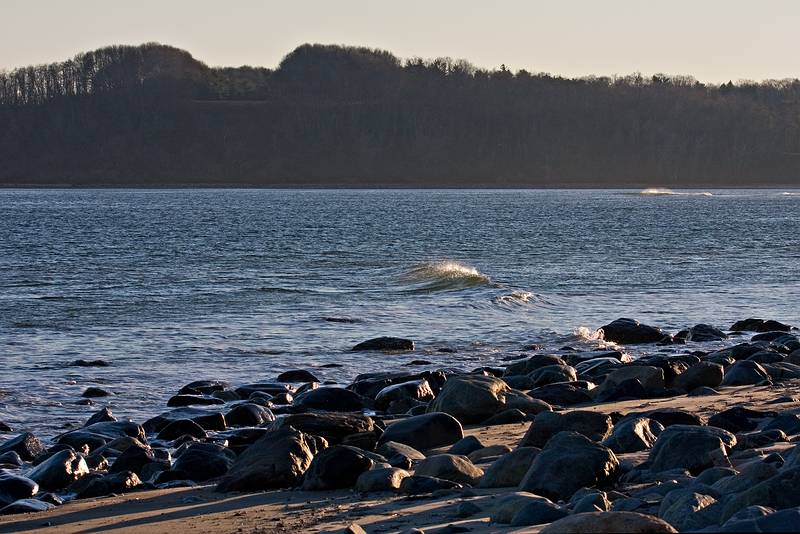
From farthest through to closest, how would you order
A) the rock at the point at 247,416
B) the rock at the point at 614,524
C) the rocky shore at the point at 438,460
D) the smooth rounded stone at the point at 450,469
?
1. the rock at the point at 247,416
2. the smooth rounded stone at the point at 450,469
3. the rocky shore at the point at 438,460
4. the rock at the point at 614,524

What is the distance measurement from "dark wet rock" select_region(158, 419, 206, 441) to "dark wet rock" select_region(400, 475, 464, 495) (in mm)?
3758

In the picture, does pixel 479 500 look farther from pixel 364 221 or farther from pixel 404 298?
pixel 364 221

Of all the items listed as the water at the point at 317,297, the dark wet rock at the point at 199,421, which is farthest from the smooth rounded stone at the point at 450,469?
the water at the point at 317,297

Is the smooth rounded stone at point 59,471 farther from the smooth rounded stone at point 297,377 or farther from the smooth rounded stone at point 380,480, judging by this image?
the smooth rounded stone at point 297,377

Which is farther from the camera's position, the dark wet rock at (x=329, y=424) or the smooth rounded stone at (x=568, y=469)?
the dark wet rock at (x=329, y=424)

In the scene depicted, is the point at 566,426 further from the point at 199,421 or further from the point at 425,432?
the point at 199,421

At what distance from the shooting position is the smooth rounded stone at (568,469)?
8.47 meters

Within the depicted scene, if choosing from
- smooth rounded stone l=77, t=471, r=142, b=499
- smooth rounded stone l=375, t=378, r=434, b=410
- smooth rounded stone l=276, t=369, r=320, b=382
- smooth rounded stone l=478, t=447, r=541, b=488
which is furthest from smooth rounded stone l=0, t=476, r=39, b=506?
smooth rounded stone l=276, t=369, r=320, b=382

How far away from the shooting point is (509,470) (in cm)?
903

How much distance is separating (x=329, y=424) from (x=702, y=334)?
1128 centimetres

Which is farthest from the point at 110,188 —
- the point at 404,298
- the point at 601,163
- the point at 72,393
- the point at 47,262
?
the point at 72,393

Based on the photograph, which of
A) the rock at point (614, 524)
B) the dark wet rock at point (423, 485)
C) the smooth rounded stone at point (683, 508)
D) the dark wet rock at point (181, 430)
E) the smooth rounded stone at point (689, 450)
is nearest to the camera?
the rock at point (614, 524)

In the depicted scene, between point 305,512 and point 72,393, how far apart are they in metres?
7.34

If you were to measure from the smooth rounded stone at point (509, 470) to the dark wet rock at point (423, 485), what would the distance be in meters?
0.23
